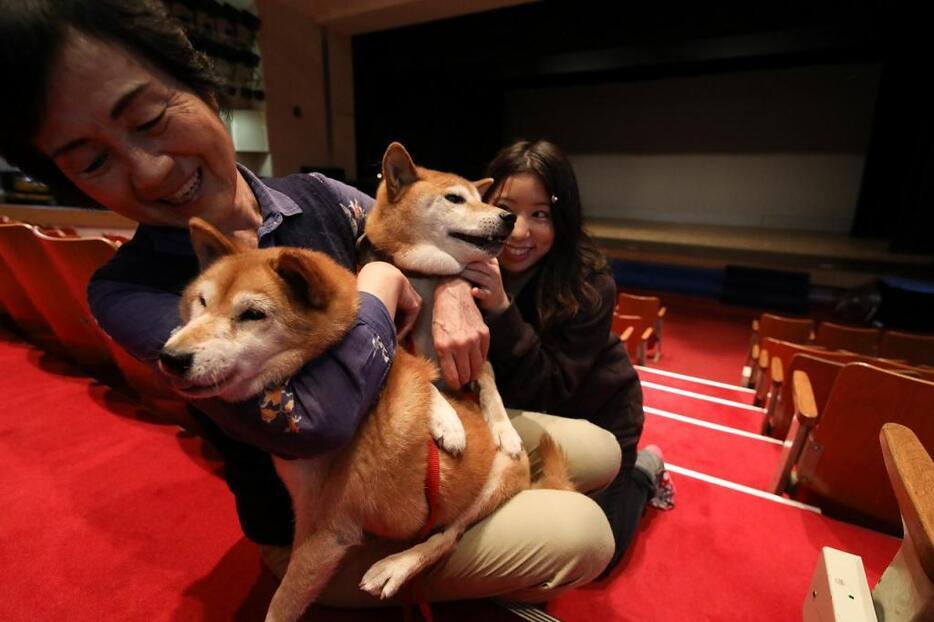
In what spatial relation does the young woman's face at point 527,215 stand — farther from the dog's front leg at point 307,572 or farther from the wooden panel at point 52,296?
the wooden panel at point 52,296

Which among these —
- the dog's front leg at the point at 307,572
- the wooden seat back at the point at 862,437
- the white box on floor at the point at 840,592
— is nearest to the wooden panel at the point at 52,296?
the dog's front leg at the point at 307,572

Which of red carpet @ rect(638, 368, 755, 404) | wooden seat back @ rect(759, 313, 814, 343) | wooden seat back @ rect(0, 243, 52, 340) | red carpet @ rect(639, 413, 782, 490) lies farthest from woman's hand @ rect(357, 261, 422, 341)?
wooden seat back @ rect(759, 313, 814, 343)

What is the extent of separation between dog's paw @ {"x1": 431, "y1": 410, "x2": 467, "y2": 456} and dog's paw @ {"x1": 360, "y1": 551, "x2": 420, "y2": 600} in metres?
0.25

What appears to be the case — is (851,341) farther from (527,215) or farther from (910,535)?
(910,535)

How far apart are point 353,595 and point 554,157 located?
1.52 metres

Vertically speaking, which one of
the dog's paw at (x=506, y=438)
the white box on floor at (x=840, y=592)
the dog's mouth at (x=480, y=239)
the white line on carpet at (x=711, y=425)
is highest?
the dog's mouth at (x=480, y=239)

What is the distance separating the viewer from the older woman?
806 mm

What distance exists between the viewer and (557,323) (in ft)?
5.44

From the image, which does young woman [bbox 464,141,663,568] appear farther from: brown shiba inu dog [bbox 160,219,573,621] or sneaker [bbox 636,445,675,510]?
brown shiba inu dog [bbox 160,219,573,621]

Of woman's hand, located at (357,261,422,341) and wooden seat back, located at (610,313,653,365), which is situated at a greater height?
woman's hand, located at (357,261,422,341)

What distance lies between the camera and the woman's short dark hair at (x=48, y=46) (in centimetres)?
75

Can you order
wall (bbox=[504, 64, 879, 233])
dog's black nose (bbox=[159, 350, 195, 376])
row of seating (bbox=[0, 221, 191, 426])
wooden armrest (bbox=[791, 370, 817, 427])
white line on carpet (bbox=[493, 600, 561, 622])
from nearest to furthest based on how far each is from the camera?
1. dog's black nose (bbox=[159, 350, 195, 376])
2. white line on carpet (bbox=[493, 600, 561, 622])
3. wooden armrest (bbox=[791, 370, 817, 427])
4. row of seating (bbox=[0, 221, 191, 426])
5. wall (bbox=[504, 64, 879, 233])

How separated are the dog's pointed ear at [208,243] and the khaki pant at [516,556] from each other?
2.46 ft

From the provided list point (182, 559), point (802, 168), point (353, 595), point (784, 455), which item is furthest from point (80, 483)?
point (802, 168)
